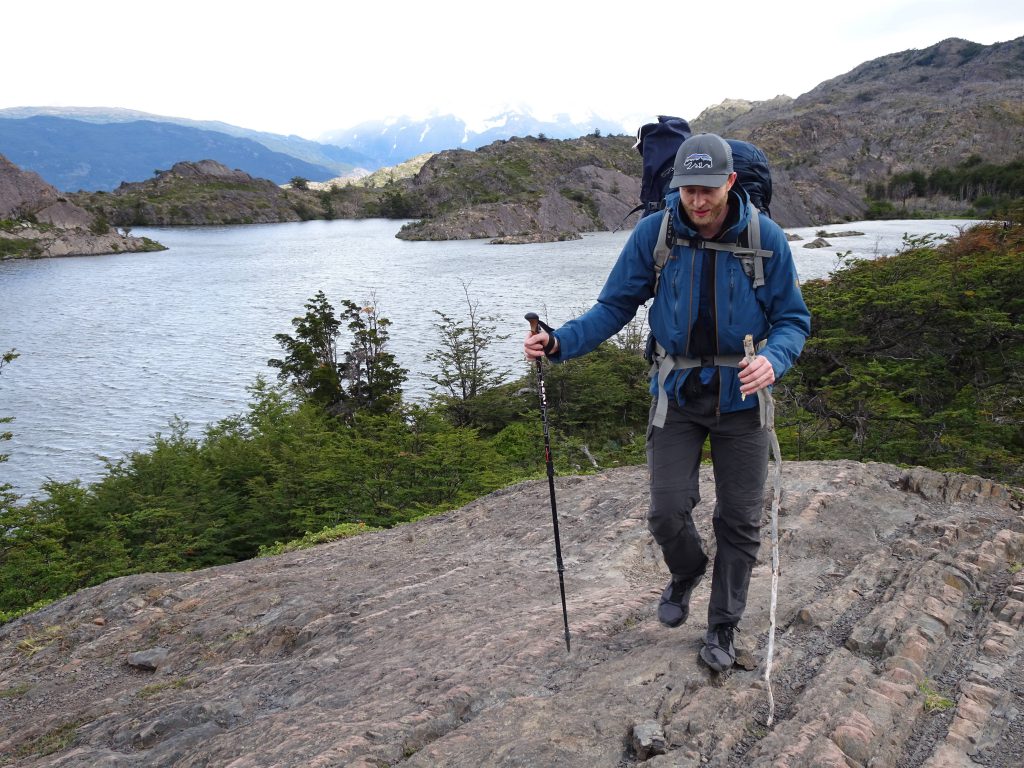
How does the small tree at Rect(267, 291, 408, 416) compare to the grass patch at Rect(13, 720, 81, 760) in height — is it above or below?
below

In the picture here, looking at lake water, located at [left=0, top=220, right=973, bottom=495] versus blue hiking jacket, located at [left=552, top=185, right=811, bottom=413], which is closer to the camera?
blue hiking jacket, located at [left=552, top=185, right=811, bottom=413]

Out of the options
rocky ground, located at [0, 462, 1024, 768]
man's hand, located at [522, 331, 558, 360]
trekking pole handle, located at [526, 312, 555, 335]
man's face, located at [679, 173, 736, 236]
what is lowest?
rocky ground, located at [0, 462, 1024, 768]

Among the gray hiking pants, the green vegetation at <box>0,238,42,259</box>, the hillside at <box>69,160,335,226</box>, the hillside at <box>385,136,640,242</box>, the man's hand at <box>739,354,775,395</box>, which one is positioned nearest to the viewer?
the man's hand at <box>739,354,775,395</box>

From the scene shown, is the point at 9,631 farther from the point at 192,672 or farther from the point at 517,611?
the point at 517,611

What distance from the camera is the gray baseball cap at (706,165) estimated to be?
10.1ft

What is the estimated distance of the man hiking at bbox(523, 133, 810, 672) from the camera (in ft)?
10.5

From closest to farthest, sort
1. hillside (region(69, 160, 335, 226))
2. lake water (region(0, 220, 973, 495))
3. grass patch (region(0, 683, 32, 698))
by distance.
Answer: grass patch (region(0, 683, 32, 698)) → lake water (region(0, 220, 973, 495)) → hillside (region(69, 160, 335, 226))

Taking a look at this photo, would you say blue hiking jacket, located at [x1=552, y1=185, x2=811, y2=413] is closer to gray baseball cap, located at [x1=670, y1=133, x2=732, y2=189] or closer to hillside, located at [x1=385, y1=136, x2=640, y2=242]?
gray baseball cap, located at [x1=670, y1=133, x2=732, y2=189]

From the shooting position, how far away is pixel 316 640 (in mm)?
4852

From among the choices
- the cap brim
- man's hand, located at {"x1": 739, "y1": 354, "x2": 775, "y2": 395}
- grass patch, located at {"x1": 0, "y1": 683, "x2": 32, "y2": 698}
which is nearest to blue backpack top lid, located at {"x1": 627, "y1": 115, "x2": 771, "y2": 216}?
the cap brim

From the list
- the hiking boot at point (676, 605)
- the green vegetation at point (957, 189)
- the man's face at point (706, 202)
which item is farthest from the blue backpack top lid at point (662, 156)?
the green vegetation at point (957, 189)

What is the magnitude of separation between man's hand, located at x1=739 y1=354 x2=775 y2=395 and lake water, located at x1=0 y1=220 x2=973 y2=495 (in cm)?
1857

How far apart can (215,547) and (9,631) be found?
4.53 metres

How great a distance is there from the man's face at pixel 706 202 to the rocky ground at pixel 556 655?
2261 millimetres
